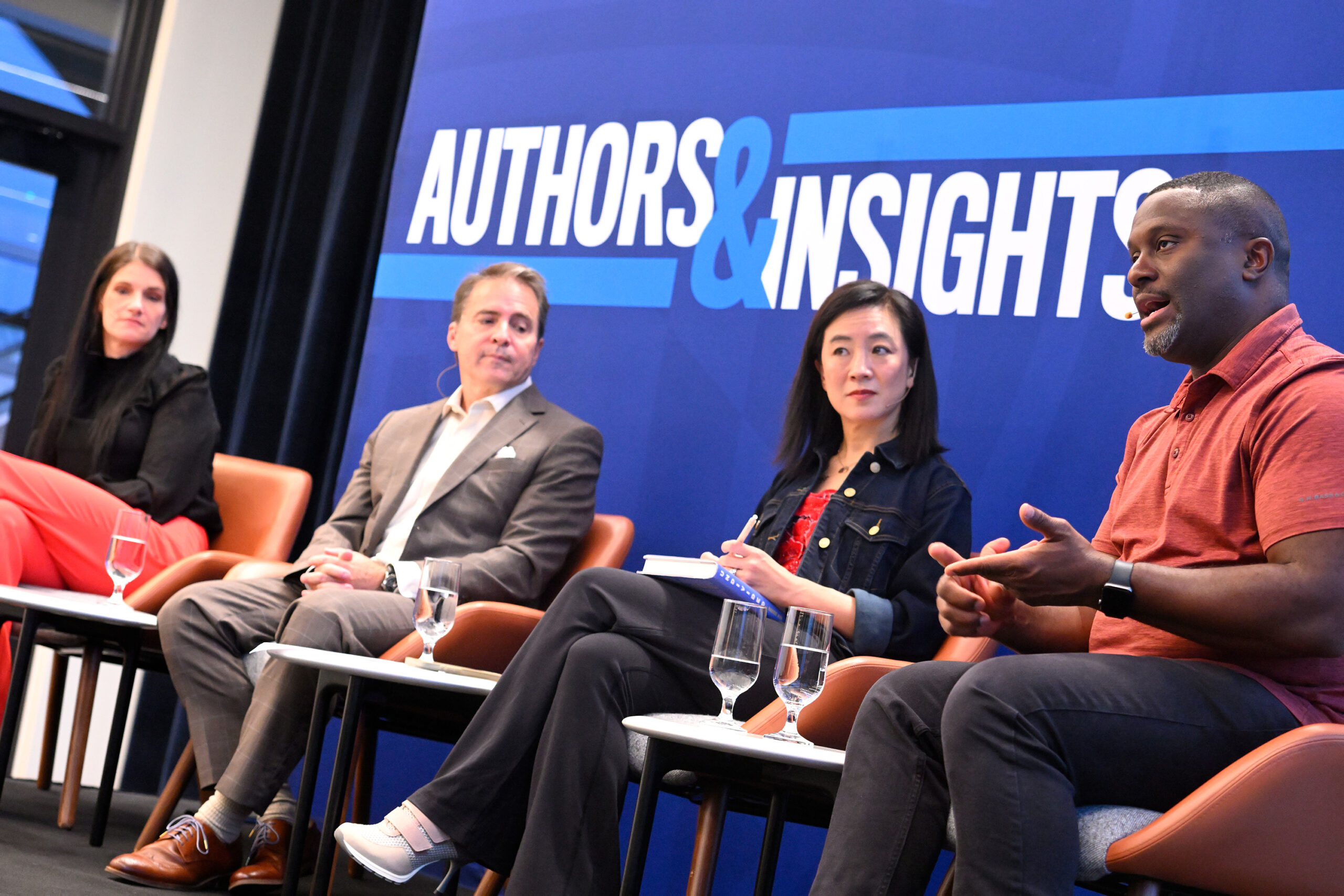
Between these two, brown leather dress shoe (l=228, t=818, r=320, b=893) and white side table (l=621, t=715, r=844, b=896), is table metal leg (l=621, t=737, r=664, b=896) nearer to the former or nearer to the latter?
white side table (l=621, t=715, r=844, b=896)

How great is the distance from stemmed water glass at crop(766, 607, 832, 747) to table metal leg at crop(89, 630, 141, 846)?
1.91 m

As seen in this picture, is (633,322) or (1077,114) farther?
(633,322)

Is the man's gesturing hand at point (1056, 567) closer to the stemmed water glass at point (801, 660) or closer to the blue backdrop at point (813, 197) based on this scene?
the stemmed water glass at point (801, 660)

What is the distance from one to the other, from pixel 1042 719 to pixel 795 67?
2.50 m

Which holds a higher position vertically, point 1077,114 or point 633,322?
point 1077,114

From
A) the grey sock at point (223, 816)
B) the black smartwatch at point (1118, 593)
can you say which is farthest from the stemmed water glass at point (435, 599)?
the black smartwatch at point (1118, 593)

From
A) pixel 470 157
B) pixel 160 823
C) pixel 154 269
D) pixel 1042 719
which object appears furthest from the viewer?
pixel 470 157

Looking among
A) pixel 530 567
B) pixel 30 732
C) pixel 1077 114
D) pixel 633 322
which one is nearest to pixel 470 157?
pixel 633 322

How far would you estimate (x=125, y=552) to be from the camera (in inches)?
123

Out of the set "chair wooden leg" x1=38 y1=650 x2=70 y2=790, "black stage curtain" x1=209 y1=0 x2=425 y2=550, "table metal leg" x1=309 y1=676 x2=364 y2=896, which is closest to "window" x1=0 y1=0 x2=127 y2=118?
"black stage curtain" x1=209 y1=0 x2=425 y2=550

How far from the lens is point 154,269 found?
13.6ft

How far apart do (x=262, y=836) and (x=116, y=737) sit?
1.92ft

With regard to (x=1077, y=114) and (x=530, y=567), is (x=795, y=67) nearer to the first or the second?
(x=1077, y=114)

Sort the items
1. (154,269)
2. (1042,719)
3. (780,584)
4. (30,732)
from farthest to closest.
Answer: (30,732)
(154,269)
(780,584)
(1042,719)
